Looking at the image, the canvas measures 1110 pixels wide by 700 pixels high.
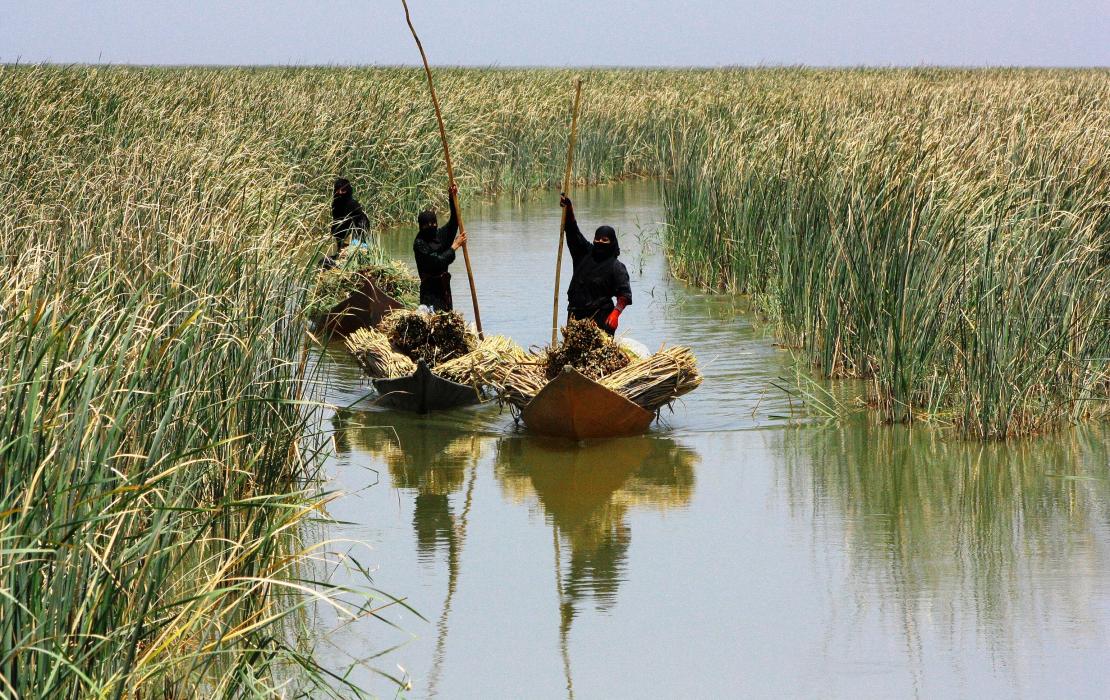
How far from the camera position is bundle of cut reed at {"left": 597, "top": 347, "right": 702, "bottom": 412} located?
9.69 m

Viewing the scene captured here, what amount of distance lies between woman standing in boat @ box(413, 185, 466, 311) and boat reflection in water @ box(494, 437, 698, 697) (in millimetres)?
2164

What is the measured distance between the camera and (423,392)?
1052cm

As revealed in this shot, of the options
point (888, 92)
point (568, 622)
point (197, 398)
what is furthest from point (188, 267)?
point (888, 92)

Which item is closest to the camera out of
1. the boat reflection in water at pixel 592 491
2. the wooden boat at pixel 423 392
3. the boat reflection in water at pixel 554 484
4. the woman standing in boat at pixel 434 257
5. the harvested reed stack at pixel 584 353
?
the boat reflection in water at pixel 592 491

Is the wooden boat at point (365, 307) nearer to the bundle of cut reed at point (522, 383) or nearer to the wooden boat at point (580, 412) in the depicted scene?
the bundle of cut reed at point (522, 383)

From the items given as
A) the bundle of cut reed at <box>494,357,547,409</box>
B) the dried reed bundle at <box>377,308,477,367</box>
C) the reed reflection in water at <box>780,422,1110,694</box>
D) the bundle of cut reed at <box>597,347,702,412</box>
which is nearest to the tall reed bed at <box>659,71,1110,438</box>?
the reed reflection in water at <box>780,422,1110,694</box>

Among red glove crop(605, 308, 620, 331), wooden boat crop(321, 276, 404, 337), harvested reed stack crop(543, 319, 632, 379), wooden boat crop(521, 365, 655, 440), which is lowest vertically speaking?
wooden boat crop(521, 365, 655, 440)

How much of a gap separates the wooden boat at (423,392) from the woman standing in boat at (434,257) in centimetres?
104

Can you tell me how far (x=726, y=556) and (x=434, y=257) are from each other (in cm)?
498

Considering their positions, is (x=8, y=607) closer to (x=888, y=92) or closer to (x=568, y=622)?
(x=568, y=622)

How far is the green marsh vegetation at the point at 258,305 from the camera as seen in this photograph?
4.12 metres

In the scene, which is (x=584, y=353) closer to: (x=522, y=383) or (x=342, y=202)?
(x=522, y=383)

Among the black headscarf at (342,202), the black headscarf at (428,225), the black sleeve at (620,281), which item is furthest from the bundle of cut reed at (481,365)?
the black headscarf at (342,202)

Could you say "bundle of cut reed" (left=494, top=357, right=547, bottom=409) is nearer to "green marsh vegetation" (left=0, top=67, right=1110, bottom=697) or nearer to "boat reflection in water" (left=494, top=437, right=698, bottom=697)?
"boat reflection in water" (left=494, top=437, right=698, bottom=697)
